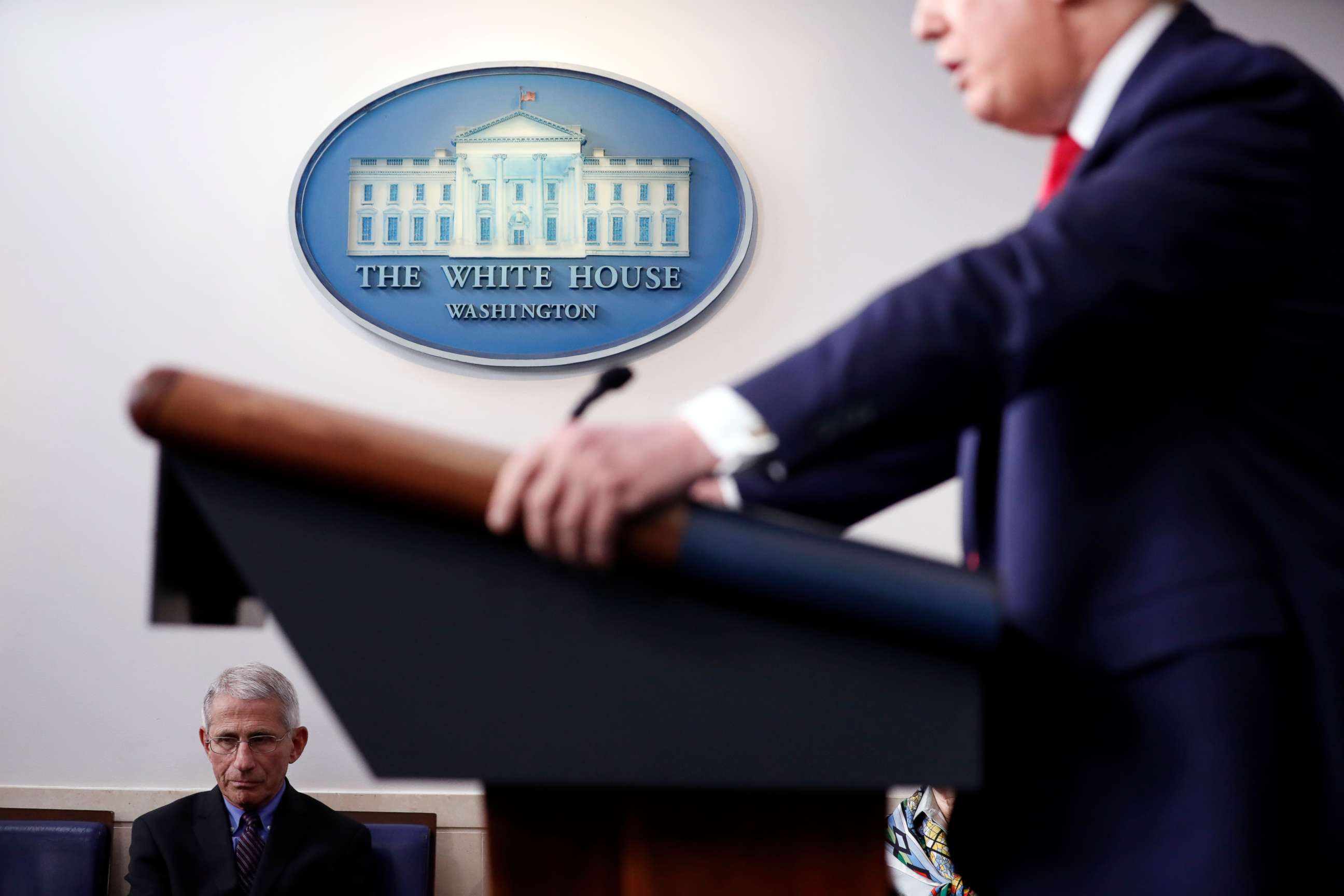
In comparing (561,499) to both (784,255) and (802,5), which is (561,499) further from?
(802,5)

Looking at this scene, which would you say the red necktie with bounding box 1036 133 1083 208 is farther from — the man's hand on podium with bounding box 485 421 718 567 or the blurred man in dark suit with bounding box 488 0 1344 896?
the man's hand on podium with bounding box 485 421 718 567

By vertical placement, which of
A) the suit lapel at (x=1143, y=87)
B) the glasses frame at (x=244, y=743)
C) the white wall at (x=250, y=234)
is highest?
the white wall at (x=250, y=234)

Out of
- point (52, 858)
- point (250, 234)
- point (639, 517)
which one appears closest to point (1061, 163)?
point (639, 517)

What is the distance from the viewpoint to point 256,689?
10.1ft

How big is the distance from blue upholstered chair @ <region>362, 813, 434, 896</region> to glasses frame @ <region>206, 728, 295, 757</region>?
0.34 meters

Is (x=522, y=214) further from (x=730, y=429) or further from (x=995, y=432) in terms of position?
(x=730, y=429)

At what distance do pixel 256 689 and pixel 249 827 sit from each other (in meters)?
0.36

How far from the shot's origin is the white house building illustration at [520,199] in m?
3.42

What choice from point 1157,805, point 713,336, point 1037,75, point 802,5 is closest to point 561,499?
point 1157,805

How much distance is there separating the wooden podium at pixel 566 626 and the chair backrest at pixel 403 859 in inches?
103

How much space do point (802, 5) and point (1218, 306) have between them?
3.03 meters

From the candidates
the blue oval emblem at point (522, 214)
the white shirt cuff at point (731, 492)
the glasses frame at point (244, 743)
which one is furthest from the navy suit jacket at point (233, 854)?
the white shirt cuff at point (731, 492)

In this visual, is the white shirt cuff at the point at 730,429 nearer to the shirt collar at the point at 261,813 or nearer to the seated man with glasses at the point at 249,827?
the seated man with glasses at the point at 249,827

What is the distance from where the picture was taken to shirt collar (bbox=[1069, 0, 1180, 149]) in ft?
2.93
